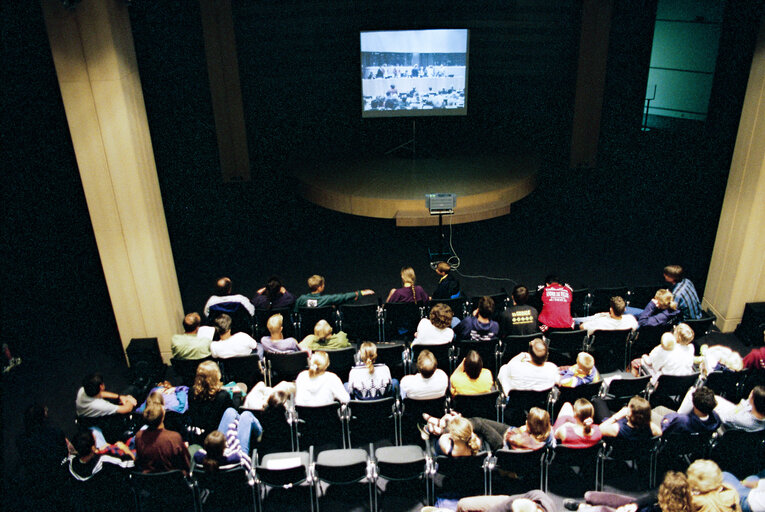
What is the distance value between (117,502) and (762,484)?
471 centimetres

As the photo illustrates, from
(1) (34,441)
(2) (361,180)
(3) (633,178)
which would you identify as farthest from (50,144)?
(3) (633,178)

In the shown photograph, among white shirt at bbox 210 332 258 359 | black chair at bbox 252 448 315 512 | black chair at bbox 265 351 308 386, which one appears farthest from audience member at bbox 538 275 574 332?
white shirt at bbox 210 332 258 359

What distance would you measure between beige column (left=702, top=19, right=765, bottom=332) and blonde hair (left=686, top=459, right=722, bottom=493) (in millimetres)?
3763

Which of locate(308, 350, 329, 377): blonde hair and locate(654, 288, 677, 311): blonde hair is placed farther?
locate(654, 288, 677, 311): blonde hair

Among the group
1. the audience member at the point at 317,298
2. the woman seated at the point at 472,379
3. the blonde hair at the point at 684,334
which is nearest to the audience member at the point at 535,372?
the woman seated at the point at 472,379

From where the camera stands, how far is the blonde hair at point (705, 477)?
156 inches

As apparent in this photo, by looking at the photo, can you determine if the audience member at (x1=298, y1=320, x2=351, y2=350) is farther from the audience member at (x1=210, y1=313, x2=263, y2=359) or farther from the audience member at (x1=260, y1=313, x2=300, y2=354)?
the audience member at (x1=210, y1=313, x2=263, y2=359)

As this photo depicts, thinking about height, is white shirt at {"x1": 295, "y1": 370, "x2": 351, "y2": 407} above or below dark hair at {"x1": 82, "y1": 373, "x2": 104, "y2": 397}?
below

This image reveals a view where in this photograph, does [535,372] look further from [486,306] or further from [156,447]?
[156,447]

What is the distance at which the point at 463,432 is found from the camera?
14.7ft

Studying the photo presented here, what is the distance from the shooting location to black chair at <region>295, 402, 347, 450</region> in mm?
5059

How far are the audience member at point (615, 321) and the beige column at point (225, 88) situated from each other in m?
7.40

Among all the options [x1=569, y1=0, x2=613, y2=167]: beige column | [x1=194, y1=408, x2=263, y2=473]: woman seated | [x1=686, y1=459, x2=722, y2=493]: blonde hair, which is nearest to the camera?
[x1=686, y1=459, x2=722, y2=493]: blonde hair

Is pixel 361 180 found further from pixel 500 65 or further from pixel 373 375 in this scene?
pixel 373 375
